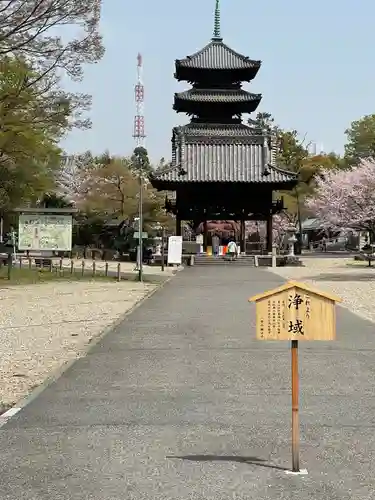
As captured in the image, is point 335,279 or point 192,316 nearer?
point 192,316

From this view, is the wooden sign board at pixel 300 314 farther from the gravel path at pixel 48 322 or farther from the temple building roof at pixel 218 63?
the temple building roof at pixel 218 63

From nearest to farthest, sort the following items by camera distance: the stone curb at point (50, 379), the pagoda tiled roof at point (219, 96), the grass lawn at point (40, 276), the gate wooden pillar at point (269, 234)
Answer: the stone curb at point (50, 379) → the grass lawn at point (40, 276) → the gate wooden pillar at point (269, 234) → the pagoda tiled roof at point (219, 96)

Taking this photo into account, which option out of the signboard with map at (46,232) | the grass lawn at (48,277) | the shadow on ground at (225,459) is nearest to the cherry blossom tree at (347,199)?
the grass lawn at (48,277)

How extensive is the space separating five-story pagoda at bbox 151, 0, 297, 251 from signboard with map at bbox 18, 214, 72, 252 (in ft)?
53.5

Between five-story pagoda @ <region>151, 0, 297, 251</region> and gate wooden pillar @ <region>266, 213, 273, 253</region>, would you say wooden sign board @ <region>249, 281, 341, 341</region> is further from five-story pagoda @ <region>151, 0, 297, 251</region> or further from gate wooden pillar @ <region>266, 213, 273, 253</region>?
gate wooden pillar @ <region>266, 213, 273, 253</region>

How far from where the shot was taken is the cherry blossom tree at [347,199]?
4297 centimetres

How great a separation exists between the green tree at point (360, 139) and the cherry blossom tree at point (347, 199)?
9744 mm

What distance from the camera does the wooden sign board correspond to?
5039 millimetres

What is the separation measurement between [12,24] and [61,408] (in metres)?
17.2

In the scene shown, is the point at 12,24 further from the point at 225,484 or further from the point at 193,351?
the point at 225,484

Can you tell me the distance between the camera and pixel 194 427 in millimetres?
6121

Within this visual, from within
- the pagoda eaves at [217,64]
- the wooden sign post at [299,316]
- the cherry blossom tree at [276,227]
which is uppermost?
the pagoda eaves at [217,64]

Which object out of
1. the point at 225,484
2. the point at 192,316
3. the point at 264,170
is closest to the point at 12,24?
the point at 192,316

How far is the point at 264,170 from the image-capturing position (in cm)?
4462
